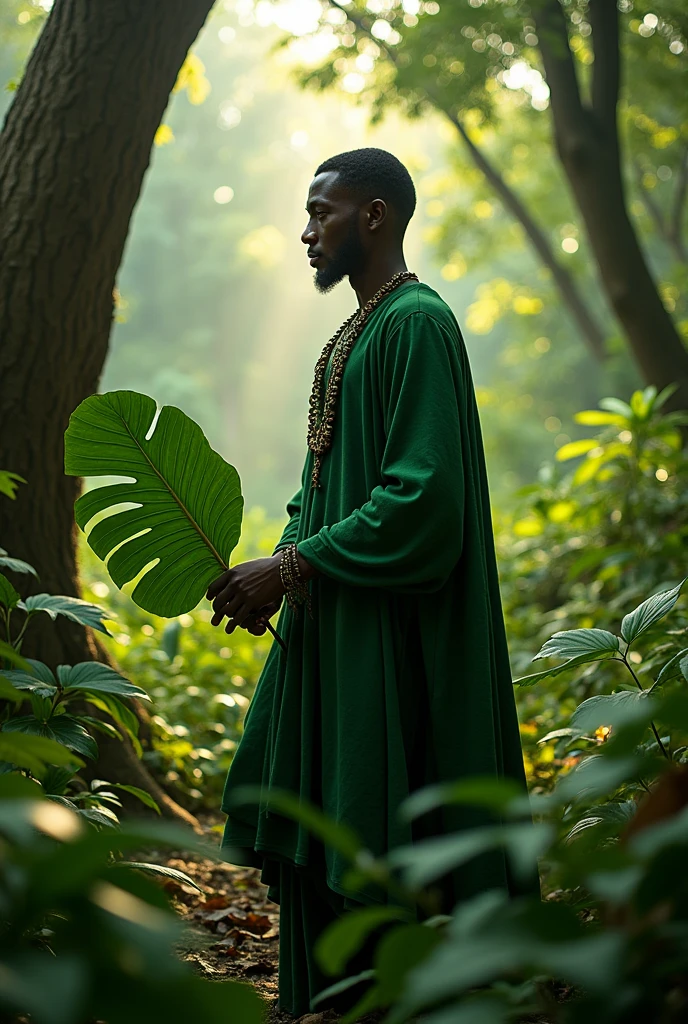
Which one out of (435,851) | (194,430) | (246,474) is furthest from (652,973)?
(246,474)

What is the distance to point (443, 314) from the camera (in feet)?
7.37

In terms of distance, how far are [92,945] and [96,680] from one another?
1.50 meters

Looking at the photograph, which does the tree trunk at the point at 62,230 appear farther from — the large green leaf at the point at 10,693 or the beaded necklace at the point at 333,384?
the large green leaf at the point at 10,693

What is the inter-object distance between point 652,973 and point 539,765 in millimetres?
3269

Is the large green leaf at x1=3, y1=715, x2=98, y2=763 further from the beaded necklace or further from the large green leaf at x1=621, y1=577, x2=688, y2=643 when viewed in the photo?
the large green leaf at x1=621, y1=577, x2=688, y2=643

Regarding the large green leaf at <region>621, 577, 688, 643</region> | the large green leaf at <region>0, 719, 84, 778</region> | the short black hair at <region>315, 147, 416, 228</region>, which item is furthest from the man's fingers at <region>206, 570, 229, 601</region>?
the large green leaf at <region>0, 719, 84, 778</region>

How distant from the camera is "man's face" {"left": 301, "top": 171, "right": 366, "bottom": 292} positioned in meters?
2.39

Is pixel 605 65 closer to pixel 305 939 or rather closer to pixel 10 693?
pixel 305 939

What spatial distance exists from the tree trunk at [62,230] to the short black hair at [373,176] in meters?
1.14

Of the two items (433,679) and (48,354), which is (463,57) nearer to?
(48,354)

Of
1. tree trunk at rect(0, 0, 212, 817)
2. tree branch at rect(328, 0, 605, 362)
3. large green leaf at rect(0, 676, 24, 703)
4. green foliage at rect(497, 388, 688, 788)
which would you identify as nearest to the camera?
large green leaf at rect(0, 676, 24, 703)

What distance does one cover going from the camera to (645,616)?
7.05 ft

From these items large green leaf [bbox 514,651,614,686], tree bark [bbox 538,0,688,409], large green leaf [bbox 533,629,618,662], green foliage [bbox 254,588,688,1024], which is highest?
tree bark [bbox 538,0,688,409]

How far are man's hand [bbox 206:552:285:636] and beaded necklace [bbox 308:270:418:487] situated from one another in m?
0.33
